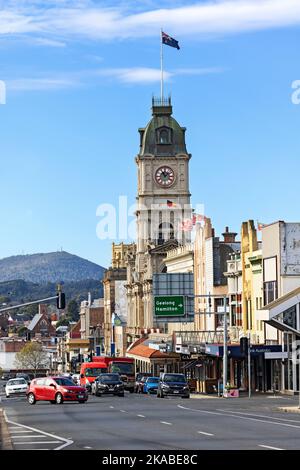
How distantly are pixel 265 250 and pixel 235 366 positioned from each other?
11082 mm

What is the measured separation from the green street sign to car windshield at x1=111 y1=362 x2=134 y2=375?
927cm

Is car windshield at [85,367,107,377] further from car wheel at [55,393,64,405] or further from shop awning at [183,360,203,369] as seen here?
car wheel at [55,393,64,405]

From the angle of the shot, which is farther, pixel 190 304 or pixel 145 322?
pixel 145 322

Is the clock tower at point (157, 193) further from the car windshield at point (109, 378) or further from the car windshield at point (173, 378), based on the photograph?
the car windshield at point (173, 378)

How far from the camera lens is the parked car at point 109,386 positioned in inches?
2896

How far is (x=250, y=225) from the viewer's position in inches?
3580

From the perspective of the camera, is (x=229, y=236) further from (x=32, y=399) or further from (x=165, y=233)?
(x=165, y=233)

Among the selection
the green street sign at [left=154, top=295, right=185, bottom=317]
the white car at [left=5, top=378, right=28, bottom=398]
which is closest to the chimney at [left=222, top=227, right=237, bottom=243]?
the green street sign at [left=154, top=295, right=185, bottom=317]

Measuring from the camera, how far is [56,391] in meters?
58.8

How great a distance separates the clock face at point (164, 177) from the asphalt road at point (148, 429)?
357ft

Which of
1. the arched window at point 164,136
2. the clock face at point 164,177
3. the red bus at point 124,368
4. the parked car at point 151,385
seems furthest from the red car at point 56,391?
the arched window at point 164,136

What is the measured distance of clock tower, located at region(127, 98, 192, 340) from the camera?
157 meters
